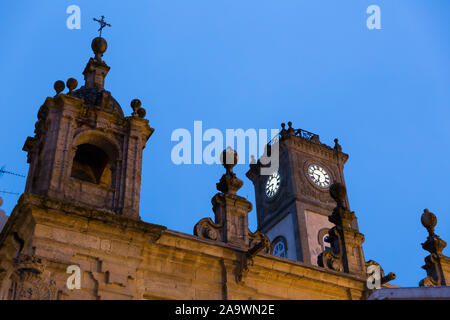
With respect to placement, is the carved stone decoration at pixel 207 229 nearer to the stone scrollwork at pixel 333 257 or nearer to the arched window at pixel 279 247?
the stone scrollwork at pixel 333 257

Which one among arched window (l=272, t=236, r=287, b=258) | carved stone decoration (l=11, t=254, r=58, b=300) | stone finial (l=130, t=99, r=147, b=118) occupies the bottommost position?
carved stone decoration (l=11, t=254, r=58, b=300)

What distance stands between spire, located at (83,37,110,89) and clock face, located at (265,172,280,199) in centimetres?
2160

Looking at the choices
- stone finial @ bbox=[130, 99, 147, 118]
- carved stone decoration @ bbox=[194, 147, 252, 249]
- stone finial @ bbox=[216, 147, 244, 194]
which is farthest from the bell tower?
stone finial @ bbox=[216, 147, 244, 194]

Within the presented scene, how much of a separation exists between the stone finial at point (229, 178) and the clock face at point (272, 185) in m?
21.5

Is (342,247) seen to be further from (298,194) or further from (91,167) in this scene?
(298,194)

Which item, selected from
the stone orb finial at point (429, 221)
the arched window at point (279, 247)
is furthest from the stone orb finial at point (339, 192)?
the arched window at point (279, 247)

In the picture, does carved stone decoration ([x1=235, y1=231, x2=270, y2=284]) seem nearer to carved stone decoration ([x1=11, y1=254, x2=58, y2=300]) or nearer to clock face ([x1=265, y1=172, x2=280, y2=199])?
Answer: carved stone decoration ([x1=11, y1=254, x2=58, y2=300])

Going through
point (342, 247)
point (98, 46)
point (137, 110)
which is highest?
point (98, 46)

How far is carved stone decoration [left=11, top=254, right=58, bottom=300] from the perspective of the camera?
1288 centimetres

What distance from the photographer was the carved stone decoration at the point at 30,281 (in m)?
12.9

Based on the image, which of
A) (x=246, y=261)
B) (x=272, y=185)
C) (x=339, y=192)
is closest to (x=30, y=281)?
(x=246, y=261)

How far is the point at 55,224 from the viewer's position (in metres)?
14.3

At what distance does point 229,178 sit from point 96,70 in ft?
17.9

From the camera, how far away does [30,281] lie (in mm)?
12992
